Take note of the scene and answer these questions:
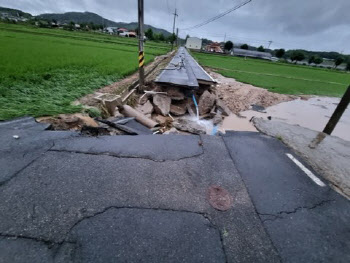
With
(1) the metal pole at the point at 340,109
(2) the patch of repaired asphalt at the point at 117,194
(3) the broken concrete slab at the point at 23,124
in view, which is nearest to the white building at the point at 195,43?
(1) the metal pole at the point at 340,109

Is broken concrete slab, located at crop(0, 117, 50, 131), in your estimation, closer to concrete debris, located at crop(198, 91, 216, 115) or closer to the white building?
concrete debris, located at crop(198, 91, 216, 115)

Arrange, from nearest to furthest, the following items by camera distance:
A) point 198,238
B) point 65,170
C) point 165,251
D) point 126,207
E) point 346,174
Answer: point 165,251 → point 198,238 → point 126,207 → point 65,170 → point 346,174

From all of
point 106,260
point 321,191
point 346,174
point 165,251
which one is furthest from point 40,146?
point 346,174

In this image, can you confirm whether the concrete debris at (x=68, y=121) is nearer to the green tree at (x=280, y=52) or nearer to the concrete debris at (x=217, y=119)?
the concrete debris at (x=217, y=119)

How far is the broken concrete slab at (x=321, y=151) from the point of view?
3.62m

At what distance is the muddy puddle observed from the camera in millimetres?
7273

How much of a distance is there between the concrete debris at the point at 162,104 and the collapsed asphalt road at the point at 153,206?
3.22 m

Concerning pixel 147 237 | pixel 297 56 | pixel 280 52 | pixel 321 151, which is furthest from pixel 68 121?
pixel 280 52

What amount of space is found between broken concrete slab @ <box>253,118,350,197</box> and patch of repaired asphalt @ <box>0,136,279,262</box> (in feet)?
6.76

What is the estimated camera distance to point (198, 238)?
6.66 ft

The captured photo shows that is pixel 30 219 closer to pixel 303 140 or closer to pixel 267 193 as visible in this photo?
pixel 267 193

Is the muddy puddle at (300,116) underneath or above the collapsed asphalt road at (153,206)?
underneath

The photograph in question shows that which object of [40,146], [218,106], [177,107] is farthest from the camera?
[218,106]

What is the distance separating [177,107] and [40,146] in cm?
517
